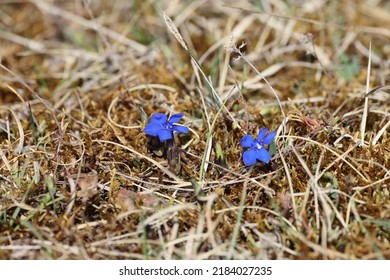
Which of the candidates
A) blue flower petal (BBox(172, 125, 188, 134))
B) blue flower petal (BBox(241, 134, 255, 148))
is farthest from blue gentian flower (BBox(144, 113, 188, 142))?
blue flower petal (BBox(241, 134, 255, 148))

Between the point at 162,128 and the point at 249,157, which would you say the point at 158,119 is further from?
the point at 249,157

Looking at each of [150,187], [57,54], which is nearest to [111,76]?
[57,54]

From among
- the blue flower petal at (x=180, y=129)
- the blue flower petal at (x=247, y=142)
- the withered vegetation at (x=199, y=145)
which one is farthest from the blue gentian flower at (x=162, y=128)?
the blue flower petal at (x=247, y=142)

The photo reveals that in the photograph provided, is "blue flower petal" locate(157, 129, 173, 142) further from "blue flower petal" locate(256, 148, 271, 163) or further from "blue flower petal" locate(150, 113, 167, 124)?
"blue flower petal" locate(256, 148, 271, 163)

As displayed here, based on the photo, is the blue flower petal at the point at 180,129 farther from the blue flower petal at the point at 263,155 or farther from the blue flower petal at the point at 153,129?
the blue flower petal at the point at 263,155

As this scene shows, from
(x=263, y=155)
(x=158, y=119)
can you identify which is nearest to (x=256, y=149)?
(x=263, y=155)
